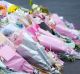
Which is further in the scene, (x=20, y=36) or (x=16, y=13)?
(x=16, y=13)

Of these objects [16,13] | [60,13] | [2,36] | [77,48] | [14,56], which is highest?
[60,13]

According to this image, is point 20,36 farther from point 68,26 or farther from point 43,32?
point 68,26

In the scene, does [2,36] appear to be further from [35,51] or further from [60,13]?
[60,13]

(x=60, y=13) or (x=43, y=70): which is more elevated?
(x=60, y=13)

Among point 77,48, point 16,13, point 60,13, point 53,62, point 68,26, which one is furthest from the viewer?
point 60,13

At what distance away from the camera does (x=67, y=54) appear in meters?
6.54

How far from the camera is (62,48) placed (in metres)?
6.59

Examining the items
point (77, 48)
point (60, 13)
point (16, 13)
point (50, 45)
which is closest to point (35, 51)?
point (50, 45)

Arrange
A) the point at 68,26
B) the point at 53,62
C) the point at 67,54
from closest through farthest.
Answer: the point at 53,62 → the point at 67,54 → the point at 68,26

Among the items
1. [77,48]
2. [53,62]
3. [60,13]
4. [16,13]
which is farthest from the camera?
[60,13]

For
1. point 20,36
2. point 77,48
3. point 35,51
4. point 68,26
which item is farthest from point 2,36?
point 68,26

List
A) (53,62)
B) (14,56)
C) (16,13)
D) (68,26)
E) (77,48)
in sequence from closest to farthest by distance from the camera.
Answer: (14,56), (53,62), (77,48), (16,13), (68,26)

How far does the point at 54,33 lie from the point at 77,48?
1.91 feet

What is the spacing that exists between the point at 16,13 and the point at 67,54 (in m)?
1.57
